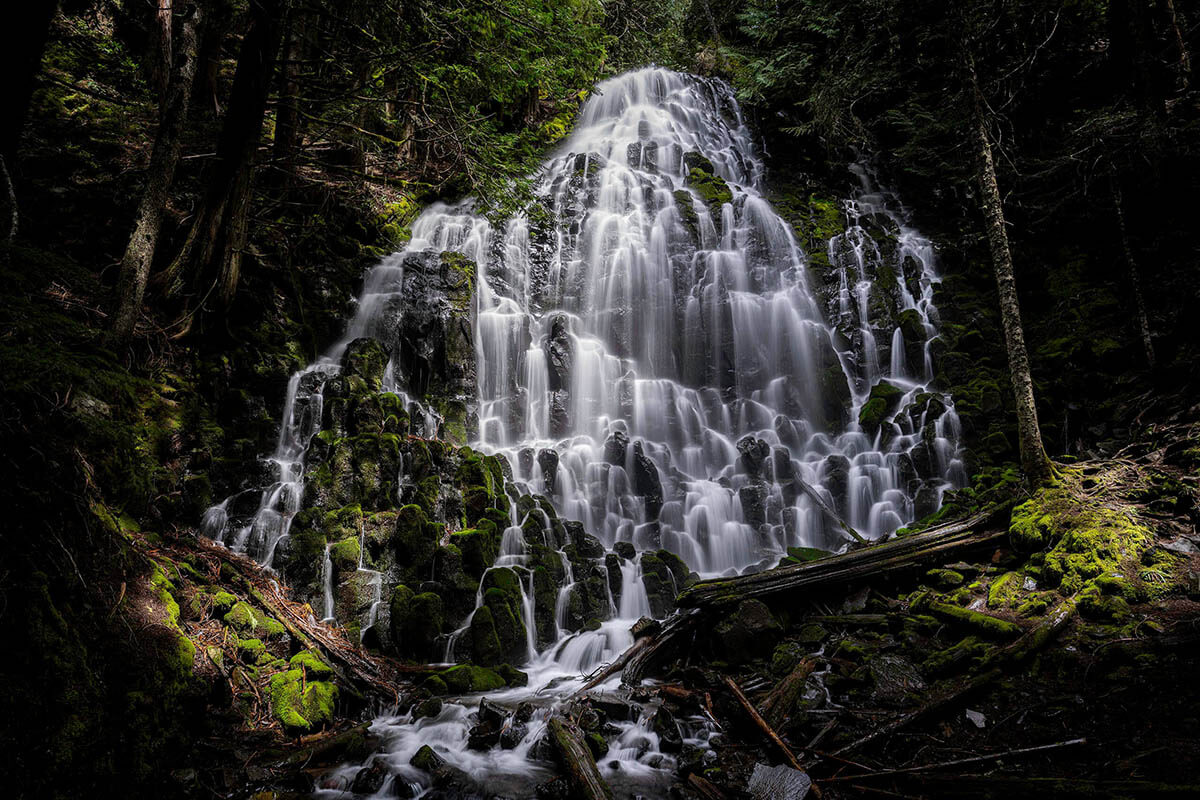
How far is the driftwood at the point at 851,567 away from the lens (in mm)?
6066

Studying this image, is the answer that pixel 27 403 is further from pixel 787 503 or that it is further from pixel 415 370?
pixel 787 503

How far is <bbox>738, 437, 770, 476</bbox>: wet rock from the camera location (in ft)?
39.0

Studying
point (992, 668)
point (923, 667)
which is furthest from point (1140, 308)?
point (923, 667)

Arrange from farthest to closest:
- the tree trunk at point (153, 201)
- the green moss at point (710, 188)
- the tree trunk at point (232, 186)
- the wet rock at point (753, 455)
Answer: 1. the green moss at point (710, 188)
2. the wet rock at point (753, 455)
3. the tree trunk at point (232, 186)
4. the tree trunk at point (153, 201)

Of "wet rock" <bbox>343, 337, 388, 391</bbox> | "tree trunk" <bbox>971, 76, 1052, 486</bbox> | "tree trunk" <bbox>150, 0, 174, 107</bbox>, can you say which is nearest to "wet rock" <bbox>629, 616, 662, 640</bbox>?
"tree trunk" <bbox>971, 76, 1052, 486</bbox>

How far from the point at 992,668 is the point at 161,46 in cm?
1427

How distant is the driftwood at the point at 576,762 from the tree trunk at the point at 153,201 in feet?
20.9

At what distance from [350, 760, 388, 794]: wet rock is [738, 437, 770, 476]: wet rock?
368 inches

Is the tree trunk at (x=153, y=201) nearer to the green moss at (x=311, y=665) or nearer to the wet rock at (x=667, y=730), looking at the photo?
the green moss at (x=311, y=665)

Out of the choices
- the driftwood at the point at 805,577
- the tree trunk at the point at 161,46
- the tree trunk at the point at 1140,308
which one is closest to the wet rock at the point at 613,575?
the driftwood at the point at 805,577

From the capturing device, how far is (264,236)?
10.2 m

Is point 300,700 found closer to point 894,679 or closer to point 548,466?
point 894,679

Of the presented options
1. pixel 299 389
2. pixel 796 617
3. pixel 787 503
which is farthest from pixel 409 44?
pixel 787 503

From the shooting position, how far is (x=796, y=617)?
19.9 feet
